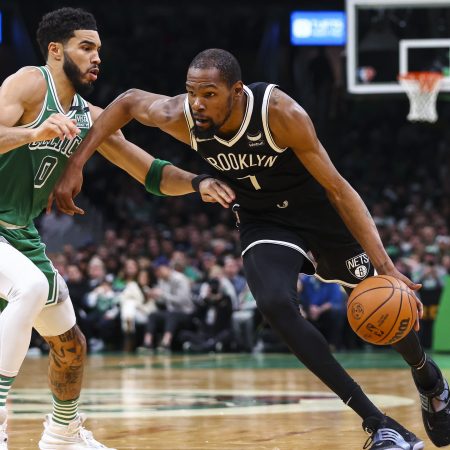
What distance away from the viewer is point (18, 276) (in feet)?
17.7

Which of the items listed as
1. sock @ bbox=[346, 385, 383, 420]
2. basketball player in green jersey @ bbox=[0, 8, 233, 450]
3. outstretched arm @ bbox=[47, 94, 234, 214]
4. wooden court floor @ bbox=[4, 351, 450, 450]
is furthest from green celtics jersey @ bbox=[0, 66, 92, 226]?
sock @ bbox=[346, 385, 383, 420]

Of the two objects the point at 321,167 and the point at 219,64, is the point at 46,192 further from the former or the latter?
the point at 321,167

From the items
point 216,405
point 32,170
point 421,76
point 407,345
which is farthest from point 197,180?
point 421,76

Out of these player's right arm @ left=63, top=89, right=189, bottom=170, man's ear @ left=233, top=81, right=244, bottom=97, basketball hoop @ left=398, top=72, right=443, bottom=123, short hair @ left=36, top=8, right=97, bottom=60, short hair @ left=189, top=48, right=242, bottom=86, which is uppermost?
short hair @ left=36, top=8, right=97, bottom=60

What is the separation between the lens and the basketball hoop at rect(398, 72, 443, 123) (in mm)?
14773

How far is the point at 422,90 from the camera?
14.9 metres

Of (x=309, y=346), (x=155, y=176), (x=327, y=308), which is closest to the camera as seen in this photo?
(x=309, y=346)

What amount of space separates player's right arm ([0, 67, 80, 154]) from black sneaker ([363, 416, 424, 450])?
2134 mm

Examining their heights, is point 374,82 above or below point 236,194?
below

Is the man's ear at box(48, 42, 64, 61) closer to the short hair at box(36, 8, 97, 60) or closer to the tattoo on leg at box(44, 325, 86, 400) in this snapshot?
the short hair at box(36, 8, 97, 60)

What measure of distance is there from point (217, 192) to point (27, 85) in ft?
4.00

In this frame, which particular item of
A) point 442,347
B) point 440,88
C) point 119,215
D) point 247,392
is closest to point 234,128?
point 247,392

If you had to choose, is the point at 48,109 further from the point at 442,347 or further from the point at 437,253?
the point at 437,253

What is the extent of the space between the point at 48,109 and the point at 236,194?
3.79ft
